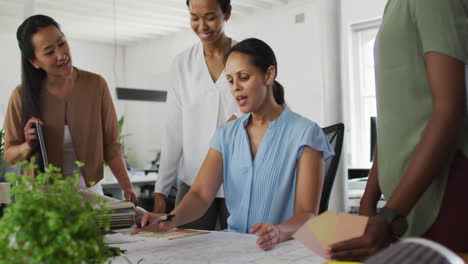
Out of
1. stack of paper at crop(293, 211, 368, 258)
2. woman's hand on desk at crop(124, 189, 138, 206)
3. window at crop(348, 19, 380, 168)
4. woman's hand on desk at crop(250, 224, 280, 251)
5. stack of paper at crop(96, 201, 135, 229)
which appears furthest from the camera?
window at crop(348, 19, 380, 168)

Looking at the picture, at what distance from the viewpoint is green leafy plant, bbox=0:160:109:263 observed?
26.9 inches

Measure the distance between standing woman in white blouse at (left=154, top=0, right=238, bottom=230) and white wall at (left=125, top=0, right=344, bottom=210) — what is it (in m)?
2.07

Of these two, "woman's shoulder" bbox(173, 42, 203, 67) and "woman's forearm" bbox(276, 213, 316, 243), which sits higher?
"woman's shoulder" bbox(173, 42, 203, 67)

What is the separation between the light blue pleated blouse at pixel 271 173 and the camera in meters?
1.67

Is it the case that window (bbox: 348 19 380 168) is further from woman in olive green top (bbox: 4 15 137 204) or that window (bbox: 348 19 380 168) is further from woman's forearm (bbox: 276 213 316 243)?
woman's forearm (bbox: 276 213 316 243)

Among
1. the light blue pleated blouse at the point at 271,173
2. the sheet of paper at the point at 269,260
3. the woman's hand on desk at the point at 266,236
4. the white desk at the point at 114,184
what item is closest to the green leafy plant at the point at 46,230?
the sheet of paper at the point at 269,260

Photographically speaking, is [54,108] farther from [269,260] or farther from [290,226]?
[269,260]

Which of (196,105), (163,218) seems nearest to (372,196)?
(163,218)

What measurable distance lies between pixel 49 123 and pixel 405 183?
148 centimetres

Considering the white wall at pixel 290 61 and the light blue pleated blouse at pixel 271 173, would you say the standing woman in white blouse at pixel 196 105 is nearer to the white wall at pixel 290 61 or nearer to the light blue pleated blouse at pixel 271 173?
the light blue pleated blouse at pixel 271 173

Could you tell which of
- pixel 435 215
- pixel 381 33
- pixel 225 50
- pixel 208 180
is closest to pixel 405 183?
pixel 435 215

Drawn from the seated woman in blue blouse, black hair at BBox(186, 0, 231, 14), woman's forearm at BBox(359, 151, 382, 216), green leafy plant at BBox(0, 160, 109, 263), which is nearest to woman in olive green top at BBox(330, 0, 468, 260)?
woman's forearm at BBox(359, 151, 382, 216)

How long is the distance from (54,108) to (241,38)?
6126 millimetres

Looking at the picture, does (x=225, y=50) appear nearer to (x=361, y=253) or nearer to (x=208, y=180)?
(x=208, y=180)
